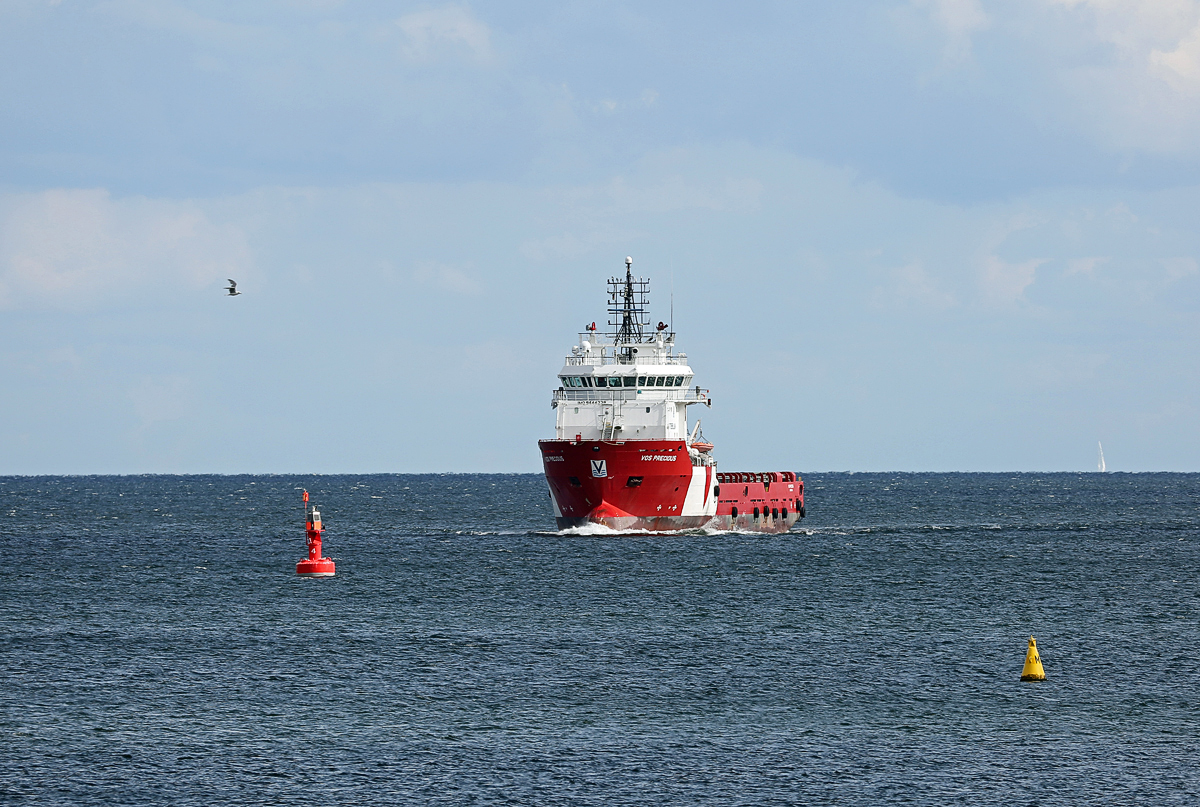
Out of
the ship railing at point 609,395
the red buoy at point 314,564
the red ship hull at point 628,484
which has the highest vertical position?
the ship railing at point 609,395

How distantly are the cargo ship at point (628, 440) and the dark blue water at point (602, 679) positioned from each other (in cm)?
228

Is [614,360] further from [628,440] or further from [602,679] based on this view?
[602,679]

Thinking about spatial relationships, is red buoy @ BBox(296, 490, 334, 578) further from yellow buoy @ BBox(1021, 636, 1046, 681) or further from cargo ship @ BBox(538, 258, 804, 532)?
yellow buoy @ BBox(1021, 636, 1046, 681)

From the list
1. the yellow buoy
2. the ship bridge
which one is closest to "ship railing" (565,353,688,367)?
the ship bridge

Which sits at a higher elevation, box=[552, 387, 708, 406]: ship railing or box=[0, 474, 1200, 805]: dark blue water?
box=[552, 387, 708, 406]: ship railing

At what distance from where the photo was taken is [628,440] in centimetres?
7744

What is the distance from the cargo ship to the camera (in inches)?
2982

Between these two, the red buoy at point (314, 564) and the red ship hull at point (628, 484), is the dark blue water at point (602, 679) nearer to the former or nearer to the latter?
the red buoy at point (314, 564)

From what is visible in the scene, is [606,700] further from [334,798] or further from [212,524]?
[212,524]

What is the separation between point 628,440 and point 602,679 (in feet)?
124

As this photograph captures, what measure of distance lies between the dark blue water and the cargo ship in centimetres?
228

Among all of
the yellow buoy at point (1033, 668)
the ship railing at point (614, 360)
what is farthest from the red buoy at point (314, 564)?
the yellow buoy at point (1033, 668)

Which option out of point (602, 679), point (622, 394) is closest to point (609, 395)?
point (622, 394)

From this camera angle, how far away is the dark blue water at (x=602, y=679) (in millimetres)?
A: 29312
